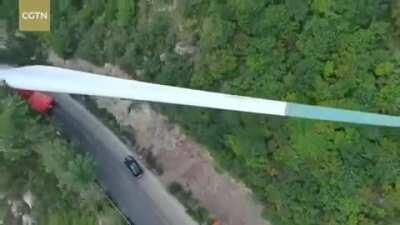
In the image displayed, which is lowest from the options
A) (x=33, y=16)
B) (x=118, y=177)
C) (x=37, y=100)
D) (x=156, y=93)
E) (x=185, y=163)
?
(x=118, y=177)

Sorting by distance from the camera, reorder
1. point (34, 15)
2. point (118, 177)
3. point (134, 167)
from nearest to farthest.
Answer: point (134, 167)
point (118, 177)
point (34, 15)

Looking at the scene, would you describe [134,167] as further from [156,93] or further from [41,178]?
[41,178]

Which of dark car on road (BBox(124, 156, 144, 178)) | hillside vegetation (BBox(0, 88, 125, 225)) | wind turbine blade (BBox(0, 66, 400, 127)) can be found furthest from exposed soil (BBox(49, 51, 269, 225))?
hillside vegetation (BBox(0, 88, 125, 225))

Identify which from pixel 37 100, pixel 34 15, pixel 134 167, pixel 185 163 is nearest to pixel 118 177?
pixel 134 167

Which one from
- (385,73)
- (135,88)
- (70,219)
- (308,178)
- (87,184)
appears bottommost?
(70,219)

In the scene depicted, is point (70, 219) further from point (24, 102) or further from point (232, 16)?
point (232, 16)

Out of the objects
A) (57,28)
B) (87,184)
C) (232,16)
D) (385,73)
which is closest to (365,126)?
(385,73)
